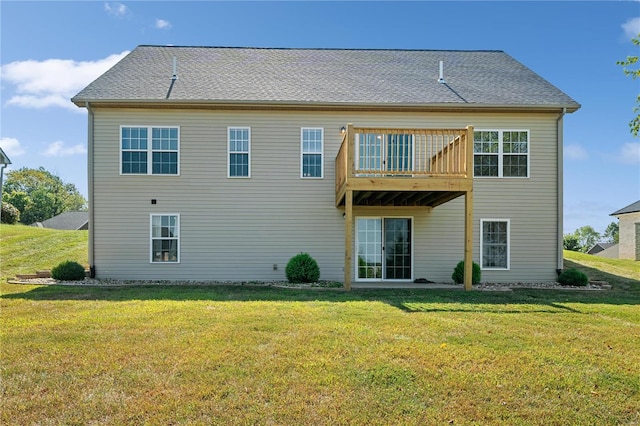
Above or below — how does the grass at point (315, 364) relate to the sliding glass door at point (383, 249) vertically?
below

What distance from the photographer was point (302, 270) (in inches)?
441

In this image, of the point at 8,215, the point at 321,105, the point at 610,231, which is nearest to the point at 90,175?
the point at 321,105

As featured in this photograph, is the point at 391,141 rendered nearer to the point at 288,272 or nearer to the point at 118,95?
the point at 288,272

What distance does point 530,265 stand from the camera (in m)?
12.4

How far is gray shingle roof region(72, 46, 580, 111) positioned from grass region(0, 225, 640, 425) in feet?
22.3

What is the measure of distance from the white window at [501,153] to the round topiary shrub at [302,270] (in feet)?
18.1

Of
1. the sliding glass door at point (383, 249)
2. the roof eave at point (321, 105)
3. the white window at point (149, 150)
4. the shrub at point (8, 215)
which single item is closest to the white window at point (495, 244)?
the sliding glass door at point (383, 249)

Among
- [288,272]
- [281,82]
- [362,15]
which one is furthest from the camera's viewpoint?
[362,15]

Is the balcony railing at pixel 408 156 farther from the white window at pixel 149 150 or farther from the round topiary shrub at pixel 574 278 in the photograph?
the round topiary shrub at pixel 574 278

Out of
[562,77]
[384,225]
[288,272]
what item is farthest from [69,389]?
[562,77]

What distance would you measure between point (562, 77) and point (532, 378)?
46.0 ft

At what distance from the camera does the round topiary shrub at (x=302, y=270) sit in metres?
11.2

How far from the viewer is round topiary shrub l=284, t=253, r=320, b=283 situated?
11.2 meters

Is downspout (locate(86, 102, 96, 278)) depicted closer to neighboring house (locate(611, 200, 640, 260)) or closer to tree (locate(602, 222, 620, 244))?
neighboring house (locate(611, 200, 640, 260))
